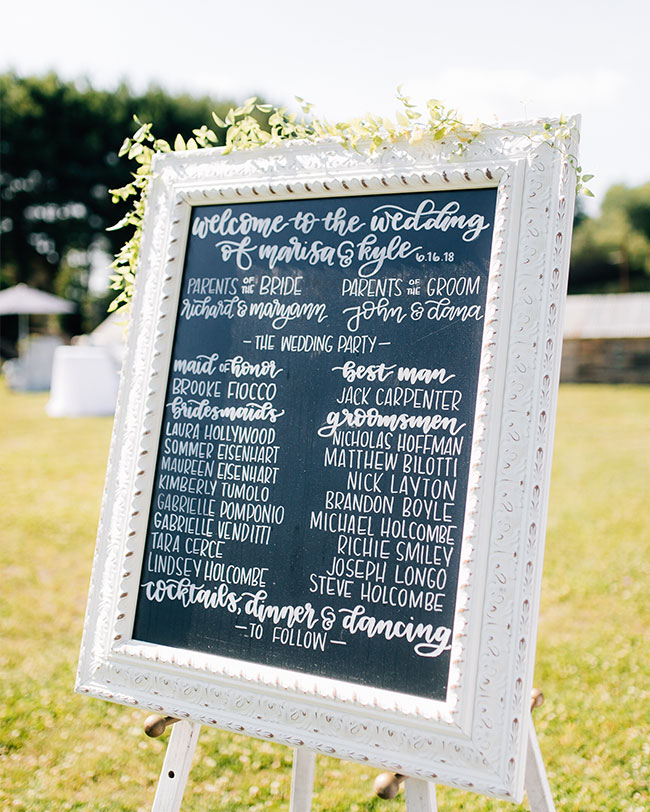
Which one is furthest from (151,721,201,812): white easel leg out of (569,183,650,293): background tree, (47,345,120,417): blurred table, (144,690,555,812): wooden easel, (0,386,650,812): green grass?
(569,183,650,293): background tree

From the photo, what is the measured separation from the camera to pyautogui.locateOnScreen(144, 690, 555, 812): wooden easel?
6.26 feet

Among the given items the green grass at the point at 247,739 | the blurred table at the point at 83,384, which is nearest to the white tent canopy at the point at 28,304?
the blurred table at the point at 83,384

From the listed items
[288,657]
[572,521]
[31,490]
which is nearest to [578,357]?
[572,521]

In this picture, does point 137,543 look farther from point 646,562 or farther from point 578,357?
point 578,357

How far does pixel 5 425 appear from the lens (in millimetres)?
14539

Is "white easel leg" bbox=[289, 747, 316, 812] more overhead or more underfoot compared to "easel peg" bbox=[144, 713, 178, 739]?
more underfoot

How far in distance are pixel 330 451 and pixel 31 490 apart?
7940mm

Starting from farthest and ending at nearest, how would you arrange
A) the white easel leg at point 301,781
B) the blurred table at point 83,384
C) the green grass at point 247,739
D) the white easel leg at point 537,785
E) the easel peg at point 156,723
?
the blurred table at point 83,384 < the green grass at point 247,739 < the white easel leg at point 301,781 < the white easel leg at point 537,785 < the easel peg at point 156,723

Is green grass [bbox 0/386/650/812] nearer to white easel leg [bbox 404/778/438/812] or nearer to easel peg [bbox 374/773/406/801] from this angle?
white easel leg [bbox 404/778/438/812]

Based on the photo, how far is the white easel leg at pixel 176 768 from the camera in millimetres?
2168

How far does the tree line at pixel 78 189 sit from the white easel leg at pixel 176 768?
32676mm

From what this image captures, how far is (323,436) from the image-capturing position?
2.17 meters

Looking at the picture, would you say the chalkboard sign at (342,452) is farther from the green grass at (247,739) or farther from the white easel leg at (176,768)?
the green grass at (247,739)

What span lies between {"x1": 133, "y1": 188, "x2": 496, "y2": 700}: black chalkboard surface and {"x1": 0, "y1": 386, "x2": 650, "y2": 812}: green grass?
1.67 meters
